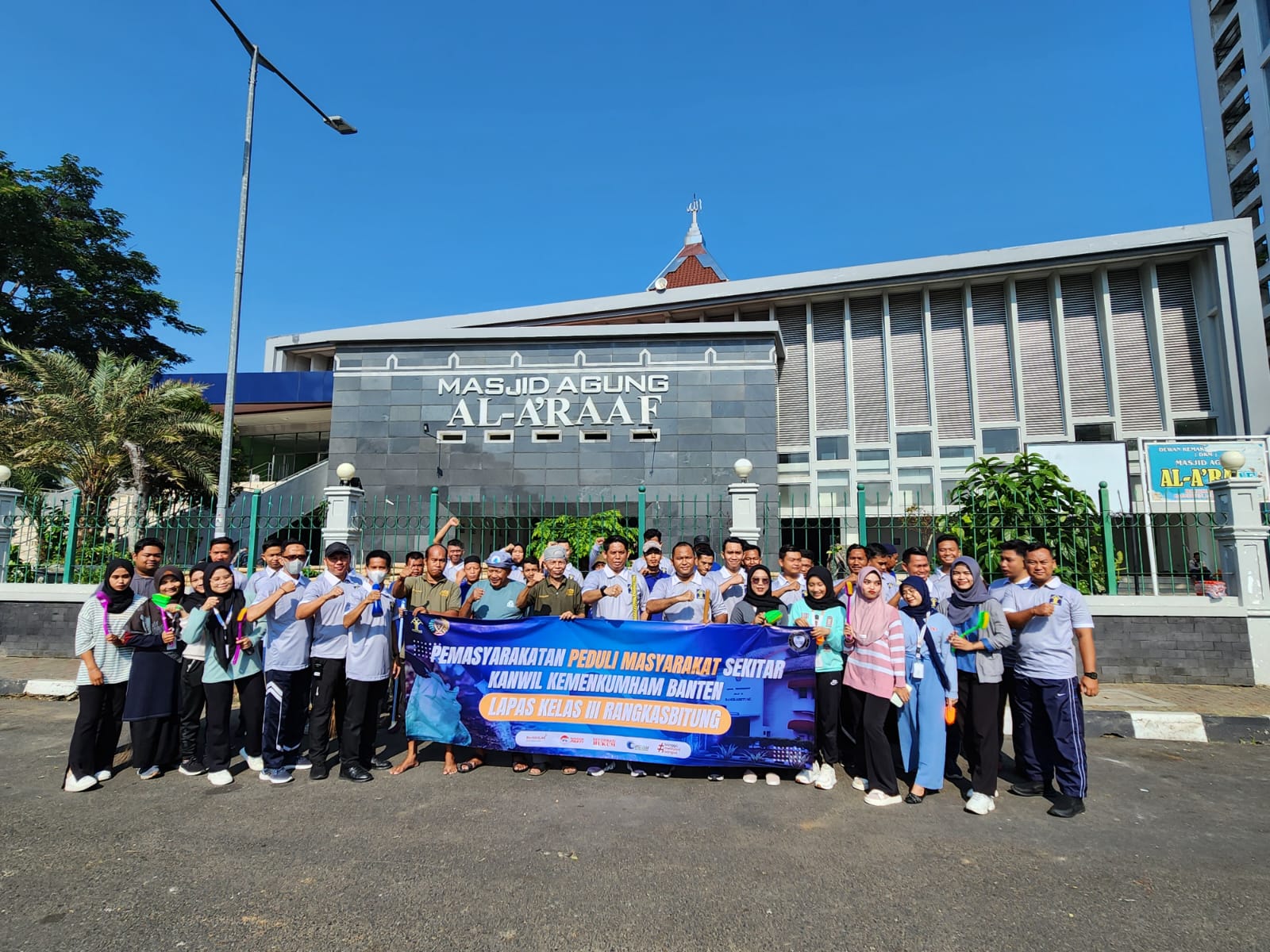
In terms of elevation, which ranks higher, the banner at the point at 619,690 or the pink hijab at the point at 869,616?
the pink hijab at the point at 869,616

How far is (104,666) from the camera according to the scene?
5.05m

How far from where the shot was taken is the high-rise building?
3459cm

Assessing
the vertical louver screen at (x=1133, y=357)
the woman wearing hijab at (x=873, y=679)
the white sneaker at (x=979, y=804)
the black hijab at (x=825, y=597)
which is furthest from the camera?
the vertical louver screen at (x=1133, y=357)

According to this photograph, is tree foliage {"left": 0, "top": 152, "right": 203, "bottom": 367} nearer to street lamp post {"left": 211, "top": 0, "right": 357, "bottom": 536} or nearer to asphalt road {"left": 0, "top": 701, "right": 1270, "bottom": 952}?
street lamp post {"left": 211, "top": 0, "right": 357, "bottom": 536}

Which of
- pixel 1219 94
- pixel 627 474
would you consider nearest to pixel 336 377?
pixel 627 474

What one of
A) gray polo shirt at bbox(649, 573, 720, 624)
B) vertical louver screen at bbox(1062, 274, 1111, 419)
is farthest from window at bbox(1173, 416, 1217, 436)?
gray polo shirt at bbox(649, 573, 720, 624)

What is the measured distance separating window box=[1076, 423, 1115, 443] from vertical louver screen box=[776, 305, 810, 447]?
8006mm

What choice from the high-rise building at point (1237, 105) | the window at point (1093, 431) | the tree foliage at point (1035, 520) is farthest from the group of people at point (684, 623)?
the high-rise building at point (1237, 105)

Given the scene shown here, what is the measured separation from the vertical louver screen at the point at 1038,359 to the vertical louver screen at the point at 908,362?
2883 mm

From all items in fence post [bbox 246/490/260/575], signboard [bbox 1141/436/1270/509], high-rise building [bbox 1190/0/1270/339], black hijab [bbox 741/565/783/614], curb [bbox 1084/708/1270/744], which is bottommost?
curb [bbox 1084/708/1270/744]

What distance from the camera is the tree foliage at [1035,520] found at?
8.85 m

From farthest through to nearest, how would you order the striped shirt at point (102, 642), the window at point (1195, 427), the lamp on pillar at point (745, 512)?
1. the window at point (1195, 427)
2. the lamp on pillar at point (745, 512)
3. the striped shirt at point (102, 642)

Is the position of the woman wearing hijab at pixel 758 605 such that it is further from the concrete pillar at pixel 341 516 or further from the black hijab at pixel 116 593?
the concrete pillar at pixel 341 516

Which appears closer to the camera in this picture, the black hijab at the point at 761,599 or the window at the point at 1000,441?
the black hijab at the point at 761,599
